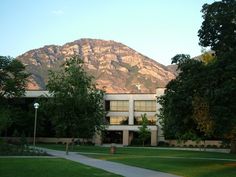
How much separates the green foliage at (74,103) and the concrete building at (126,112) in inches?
1293

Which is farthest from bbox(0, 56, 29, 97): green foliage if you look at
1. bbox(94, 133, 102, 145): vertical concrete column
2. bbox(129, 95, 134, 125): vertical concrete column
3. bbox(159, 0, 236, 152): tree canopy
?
bbox(159, 0, 236, 152): tree canopy

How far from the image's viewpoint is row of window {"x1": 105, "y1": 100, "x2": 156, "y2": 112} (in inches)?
3868

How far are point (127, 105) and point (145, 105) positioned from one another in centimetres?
387

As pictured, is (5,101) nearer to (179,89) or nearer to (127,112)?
(127,112)

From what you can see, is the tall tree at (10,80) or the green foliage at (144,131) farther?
Answer: the green foliage at (144,131)

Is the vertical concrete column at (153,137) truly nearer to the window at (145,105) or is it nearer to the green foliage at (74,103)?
the window at (145,105)

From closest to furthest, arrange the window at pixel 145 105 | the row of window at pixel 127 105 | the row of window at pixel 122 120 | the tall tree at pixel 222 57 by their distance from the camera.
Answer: the tall tree at pixel 222 57
the row of window at pixel 122 120
the window at pixel 145 105
the row of window at pixel 127 105

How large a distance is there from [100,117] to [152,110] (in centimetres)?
3730

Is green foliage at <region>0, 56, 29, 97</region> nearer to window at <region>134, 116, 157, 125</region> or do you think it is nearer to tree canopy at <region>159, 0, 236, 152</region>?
window at <region>134, 116, 157, 125</region>

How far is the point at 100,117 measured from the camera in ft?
203

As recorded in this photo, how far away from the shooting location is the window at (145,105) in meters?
98.1

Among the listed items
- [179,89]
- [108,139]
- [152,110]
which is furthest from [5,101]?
[179,89]

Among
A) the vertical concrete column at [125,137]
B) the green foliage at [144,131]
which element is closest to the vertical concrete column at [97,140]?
the vertical concrete column at [125,137]

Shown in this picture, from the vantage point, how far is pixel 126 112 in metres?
99.3
